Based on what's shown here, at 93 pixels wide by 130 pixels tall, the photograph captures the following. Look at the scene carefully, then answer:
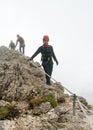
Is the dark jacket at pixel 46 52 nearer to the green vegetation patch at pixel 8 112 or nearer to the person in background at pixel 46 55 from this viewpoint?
the person in background at pixel 46 55

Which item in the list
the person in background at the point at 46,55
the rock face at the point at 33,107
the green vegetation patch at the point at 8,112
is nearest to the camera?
the rock face at the point at 33,107

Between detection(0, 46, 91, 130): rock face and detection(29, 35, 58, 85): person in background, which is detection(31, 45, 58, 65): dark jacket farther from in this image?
detection(0, 46, 91, 130): rock face

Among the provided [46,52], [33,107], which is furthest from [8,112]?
[46,52]

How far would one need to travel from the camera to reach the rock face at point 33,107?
15.8 metres

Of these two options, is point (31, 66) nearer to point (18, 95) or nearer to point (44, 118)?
point (18, 95)

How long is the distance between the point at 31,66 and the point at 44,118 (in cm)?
1223

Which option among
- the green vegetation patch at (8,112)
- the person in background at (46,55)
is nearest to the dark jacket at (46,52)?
the person in background at (46,55)

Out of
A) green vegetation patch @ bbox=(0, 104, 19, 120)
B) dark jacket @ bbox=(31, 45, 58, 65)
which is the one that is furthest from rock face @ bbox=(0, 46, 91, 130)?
dark jacket @ bbox=(31, 45, 58, 65)

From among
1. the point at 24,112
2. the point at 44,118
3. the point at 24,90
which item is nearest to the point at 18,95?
the point at 24,90

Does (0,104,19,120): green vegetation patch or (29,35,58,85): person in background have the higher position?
(29,35,58,85): person in background

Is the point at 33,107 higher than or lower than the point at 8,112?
higher

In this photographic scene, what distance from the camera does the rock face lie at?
15.8 metres

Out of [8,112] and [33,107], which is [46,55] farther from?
[8,112]

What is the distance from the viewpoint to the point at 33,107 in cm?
1783
